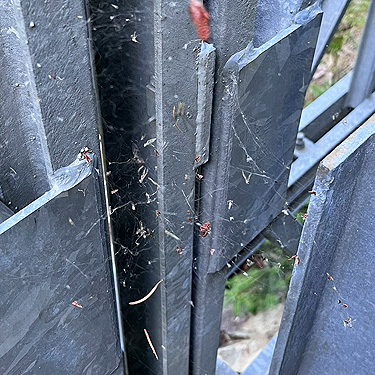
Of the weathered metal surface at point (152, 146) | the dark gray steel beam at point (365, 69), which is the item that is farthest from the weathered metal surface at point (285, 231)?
the dark gray steel beam at point (365, 69)

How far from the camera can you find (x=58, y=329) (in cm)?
79

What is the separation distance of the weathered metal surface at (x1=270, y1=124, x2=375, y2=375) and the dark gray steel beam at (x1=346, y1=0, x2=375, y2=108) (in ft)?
4.56

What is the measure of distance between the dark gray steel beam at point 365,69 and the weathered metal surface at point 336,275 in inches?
54.7

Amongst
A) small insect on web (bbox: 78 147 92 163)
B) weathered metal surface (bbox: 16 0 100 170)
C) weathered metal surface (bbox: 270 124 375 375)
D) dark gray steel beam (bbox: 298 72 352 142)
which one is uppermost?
weathered metal surface (bbox: 16 0 100 170)

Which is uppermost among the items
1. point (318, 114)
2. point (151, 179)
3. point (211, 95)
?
point (211, 95)

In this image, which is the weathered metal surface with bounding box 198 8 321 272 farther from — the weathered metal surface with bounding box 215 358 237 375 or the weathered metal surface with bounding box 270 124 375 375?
the weathered metal surface with bounding box 215 358 237 375

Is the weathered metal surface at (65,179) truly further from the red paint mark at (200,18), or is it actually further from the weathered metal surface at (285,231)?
the weathered metal surface at (285,231)

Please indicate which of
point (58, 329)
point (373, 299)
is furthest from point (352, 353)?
point (58, 329)

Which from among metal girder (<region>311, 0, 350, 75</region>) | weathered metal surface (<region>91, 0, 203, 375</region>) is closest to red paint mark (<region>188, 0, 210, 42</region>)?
weathered metal surface (<region>91, 0, 203, 375</region>)

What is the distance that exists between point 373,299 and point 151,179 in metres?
0.36

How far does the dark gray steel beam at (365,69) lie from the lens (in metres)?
2.09

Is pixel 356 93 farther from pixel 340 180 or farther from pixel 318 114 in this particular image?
pixel 340 180

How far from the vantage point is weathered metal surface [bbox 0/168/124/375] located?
Answer: 0.67 metres

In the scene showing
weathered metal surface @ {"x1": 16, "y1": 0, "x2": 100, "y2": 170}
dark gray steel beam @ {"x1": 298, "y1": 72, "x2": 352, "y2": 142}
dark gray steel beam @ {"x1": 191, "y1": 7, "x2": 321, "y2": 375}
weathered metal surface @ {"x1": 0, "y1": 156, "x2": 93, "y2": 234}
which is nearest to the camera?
weathered metal surface @ {"x1": 16, "y1": 0, "x2": 100, "y2": 170}
